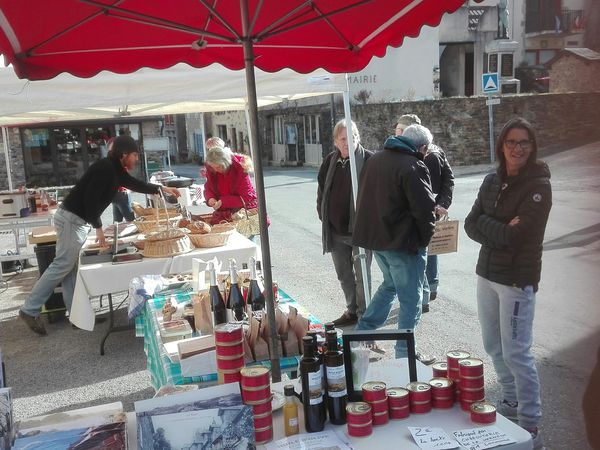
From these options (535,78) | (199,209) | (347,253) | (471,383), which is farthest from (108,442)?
(535,78)

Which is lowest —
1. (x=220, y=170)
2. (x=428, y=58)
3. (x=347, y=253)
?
(x=347, y=253)

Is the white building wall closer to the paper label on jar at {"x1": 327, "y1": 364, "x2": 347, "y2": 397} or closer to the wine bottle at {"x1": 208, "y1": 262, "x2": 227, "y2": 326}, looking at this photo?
the wine bottle at {"x1": 208, "y1": 262, "x2": 227, "y2": 326}

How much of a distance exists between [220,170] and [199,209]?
1484mm

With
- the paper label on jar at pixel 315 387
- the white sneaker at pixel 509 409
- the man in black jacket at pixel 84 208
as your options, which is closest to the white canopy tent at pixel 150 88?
the man in black jacket at pixel 84 208

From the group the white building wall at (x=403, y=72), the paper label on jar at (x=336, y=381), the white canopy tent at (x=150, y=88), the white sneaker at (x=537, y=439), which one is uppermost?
the white building wall at (x=403, y=72)

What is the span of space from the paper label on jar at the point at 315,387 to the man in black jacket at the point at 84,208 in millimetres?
3544

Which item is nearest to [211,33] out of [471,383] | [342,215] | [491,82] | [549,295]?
[471,383]

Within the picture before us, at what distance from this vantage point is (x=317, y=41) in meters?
3.16

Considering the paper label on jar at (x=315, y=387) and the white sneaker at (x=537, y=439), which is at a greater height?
the paper label on jar at (x=315, y=387)

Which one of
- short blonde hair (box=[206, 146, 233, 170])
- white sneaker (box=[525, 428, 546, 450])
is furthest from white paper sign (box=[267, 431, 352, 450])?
short blonde hair (box=[206, 146, 233, 170])

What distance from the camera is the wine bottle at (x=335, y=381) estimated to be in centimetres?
180

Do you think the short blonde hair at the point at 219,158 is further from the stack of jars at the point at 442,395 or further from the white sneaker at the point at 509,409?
the stack of jars at the point at 442,395

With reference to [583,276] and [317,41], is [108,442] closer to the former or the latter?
[317,41]

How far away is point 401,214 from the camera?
150 inches
